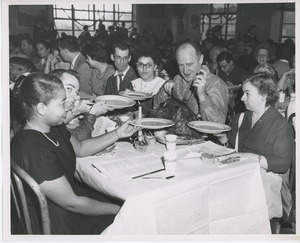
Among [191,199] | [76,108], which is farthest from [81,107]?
[191,199]

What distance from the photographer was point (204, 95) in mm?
1969

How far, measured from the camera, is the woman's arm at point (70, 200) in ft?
3.97

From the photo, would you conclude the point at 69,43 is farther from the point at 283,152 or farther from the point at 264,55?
the point at 283,152

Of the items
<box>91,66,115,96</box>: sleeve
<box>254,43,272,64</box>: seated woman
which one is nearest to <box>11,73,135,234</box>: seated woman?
<box>91,66,115,96</box>: sleeve

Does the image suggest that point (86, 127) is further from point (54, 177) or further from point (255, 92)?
point (255, 92)

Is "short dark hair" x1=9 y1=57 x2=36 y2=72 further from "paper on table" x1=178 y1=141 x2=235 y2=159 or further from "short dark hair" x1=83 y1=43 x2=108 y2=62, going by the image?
"short dark hair" x1=83 y1=43 x2=108 y2=62

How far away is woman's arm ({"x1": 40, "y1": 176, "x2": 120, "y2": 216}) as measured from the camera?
3.97 feet

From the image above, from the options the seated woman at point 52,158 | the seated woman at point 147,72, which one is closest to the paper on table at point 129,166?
the seated woman at point 52,158

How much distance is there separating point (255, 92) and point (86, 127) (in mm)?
954

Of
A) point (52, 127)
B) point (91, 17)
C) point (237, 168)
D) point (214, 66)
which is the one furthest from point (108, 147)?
point (214, 66)

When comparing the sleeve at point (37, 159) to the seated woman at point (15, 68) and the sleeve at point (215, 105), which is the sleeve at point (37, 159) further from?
the sleeve at point (215, 105)

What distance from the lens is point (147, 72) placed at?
2533 millimetres

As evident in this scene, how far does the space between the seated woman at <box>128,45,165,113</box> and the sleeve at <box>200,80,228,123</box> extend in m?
0.58

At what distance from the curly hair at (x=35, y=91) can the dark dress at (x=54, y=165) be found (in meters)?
0.11
